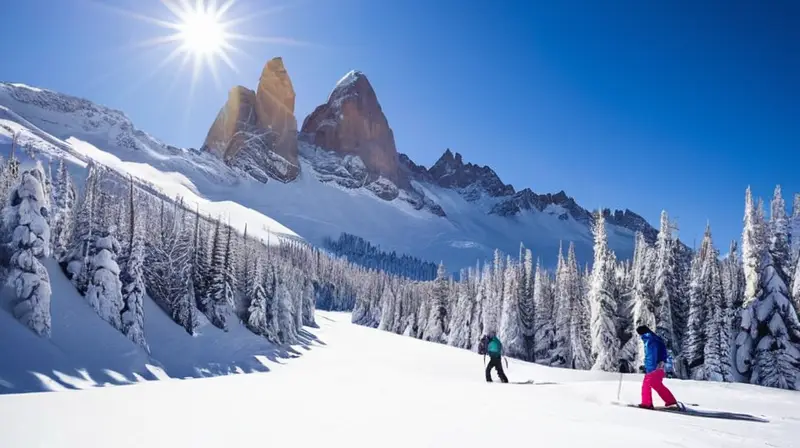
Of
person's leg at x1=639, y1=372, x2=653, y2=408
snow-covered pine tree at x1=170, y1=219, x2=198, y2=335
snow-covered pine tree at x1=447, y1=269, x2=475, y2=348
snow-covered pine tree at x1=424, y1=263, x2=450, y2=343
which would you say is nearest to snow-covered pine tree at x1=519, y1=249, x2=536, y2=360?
snow-covered pine tree at x1=447, y1=269, x2=475, y2=348

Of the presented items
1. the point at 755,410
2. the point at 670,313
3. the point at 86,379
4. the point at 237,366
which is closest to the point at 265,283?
the point at 237,366

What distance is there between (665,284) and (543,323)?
20286 mm

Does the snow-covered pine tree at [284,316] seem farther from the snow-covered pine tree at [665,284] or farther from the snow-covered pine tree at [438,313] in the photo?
the snow-covered pine tree at [665,284]

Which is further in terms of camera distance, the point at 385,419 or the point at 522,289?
the point at 522,289

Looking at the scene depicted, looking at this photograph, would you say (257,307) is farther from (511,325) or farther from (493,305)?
(493,305)

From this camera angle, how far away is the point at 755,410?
9.34 m

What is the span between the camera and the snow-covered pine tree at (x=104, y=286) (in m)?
23.2

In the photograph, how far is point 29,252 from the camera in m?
17.8

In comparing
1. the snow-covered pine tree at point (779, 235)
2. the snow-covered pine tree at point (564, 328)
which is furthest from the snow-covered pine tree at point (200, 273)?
the snow-covered pine tree at point (779, 235)

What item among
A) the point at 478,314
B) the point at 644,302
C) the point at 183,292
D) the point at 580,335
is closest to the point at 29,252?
the point at 183,292

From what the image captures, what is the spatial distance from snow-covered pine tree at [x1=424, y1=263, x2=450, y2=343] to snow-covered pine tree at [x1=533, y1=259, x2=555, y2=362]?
2127 cm

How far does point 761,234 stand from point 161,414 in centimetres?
3314

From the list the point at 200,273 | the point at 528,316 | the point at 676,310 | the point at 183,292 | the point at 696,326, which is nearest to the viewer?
the point at 696,326

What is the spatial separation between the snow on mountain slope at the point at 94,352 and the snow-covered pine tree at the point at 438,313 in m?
40.2
